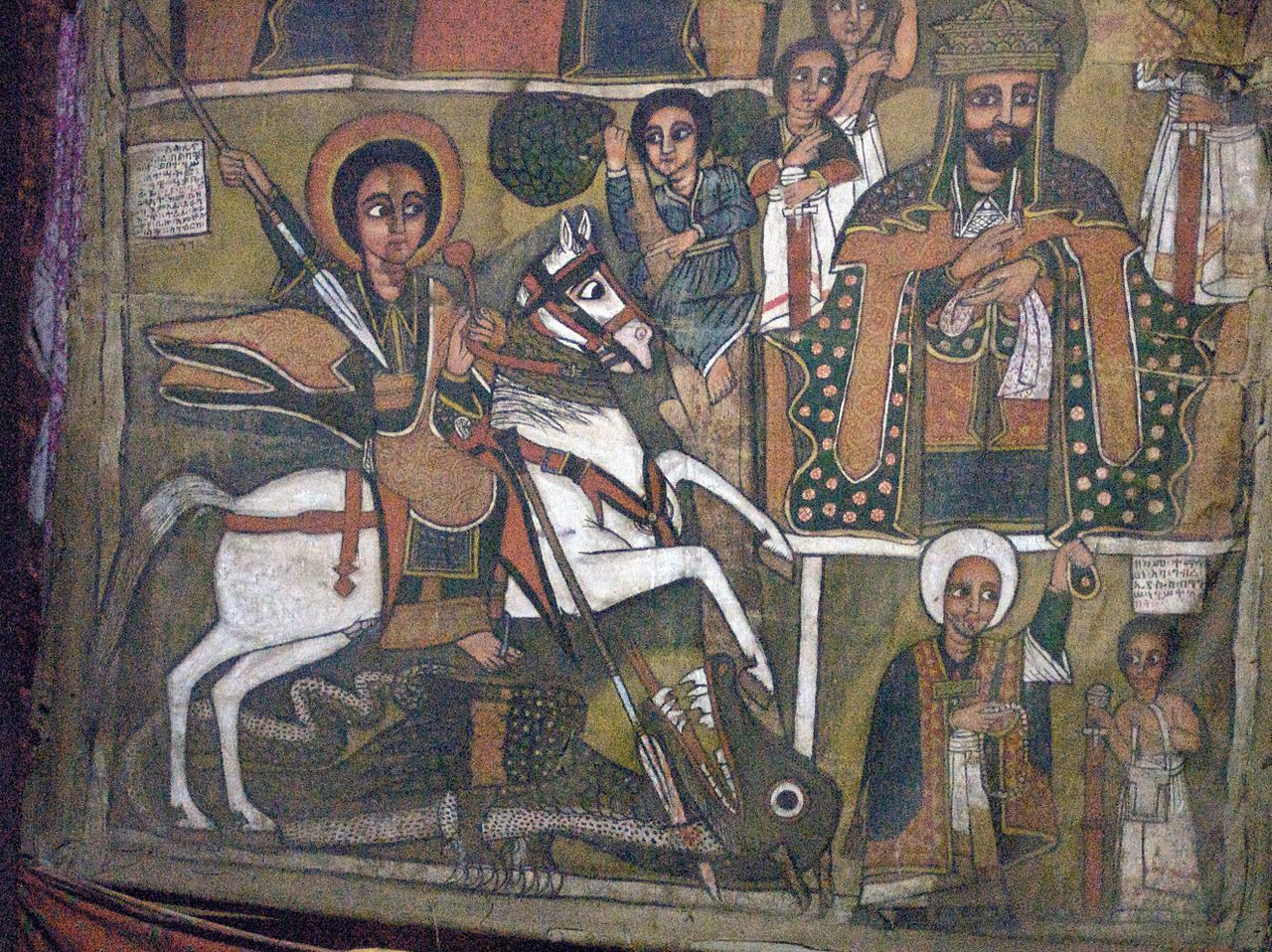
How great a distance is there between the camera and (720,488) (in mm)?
3322

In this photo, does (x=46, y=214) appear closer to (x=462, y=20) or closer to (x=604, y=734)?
(x=462, y=20)

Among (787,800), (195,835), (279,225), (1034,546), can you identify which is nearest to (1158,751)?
(1034,546)

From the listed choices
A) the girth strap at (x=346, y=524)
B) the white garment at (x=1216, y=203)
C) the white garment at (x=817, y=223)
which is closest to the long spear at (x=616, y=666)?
the girth strap at (x=346, y=524)

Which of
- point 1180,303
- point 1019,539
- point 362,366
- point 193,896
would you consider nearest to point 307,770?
point 193,896

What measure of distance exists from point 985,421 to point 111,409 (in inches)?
104

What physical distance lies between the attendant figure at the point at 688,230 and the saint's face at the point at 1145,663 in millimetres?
1359

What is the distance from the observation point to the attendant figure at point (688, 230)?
130 inches

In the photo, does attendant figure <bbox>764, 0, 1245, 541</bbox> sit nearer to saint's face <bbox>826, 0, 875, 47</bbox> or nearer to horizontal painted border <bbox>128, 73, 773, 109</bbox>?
saint's face <bbox>826, 0, 875, 47</bbox>

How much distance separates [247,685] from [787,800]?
5.42 ft

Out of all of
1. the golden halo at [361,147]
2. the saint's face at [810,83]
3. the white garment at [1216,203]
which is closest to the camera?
the white garment at [1216,203]

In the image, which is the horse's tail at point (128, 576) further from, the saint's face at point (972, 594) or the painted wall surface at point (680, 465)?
the saint's face at point (972, 594)

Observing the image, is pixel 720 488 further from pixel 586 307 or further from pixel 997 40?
pixel 997 40

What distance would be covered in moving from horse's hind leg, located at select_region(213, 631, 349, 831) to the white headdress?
1.74 meters

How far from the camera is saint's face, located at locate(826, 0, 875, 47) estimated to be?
3.27 meters
